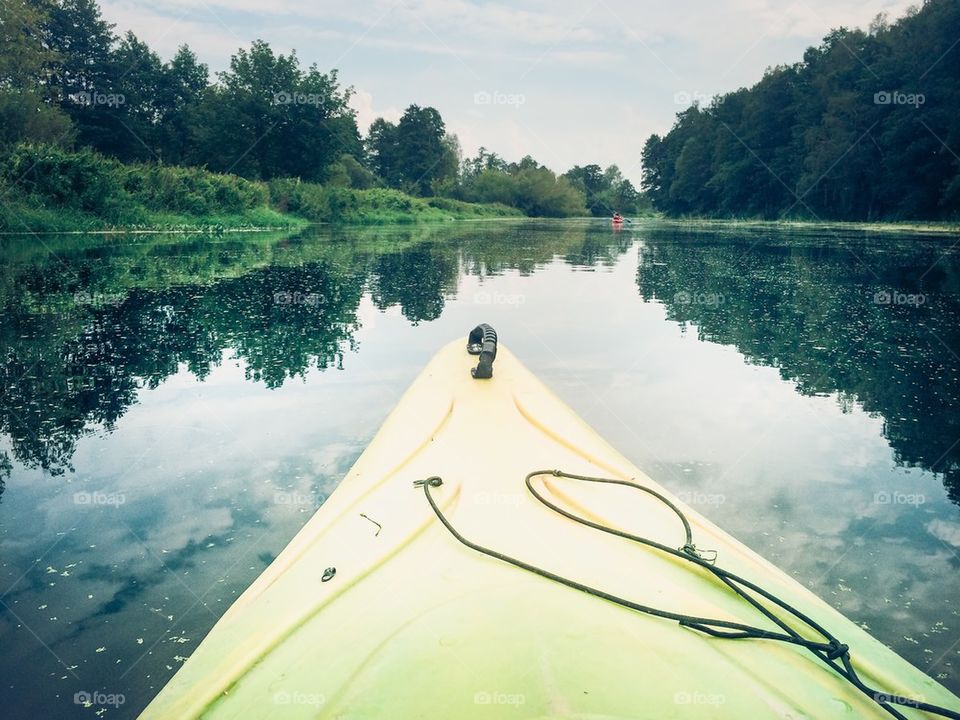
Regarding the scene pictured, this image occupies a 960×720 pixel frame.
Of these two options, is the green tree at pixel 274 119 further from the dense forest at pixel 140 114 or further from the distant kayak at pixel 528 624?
the distant kayak at pixel 528 624

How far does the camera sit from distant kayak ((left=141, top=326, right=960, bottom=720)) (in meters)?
1.24

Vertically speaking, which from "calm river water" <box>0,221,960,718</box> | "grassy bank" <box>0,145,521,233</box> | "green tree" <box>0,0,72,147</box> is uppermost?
"green tree" <box>0,0,72,147</box>

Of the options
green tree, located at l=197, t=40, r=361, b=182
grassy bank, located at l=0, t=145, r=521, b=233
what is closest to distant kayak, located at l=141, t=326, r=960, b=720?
grassy bank, located at l=0, t=145, r=521, b=233

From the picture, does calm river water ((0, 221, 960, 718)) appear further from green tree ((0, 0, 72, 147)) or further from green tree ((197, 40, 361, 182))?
green tree ((197, 40, 361, 182))

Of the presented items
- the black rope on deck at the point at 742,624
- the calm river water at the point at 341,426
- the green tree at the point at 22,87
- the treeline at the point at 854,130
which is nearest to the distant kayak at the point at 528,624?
the black rope on deck at the point at 742,624

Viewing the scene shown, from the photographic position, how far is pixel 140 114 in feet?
130

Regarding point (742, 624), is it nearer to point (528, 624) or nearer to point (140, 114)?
point (528, 624)

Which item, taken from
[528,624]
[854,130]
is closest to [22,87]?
[528,624]

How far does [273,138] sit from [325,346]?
1187 inches

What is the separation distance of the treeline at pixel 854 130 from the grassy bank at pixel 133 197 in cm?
2607

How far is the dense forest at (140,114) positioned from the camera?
1769cm

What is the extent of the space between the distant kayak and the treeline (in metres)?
29.6

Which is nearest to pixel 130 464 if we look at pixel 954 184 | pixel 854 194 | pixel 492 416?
pixel 492 416

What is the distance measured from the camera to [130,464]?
330cm
